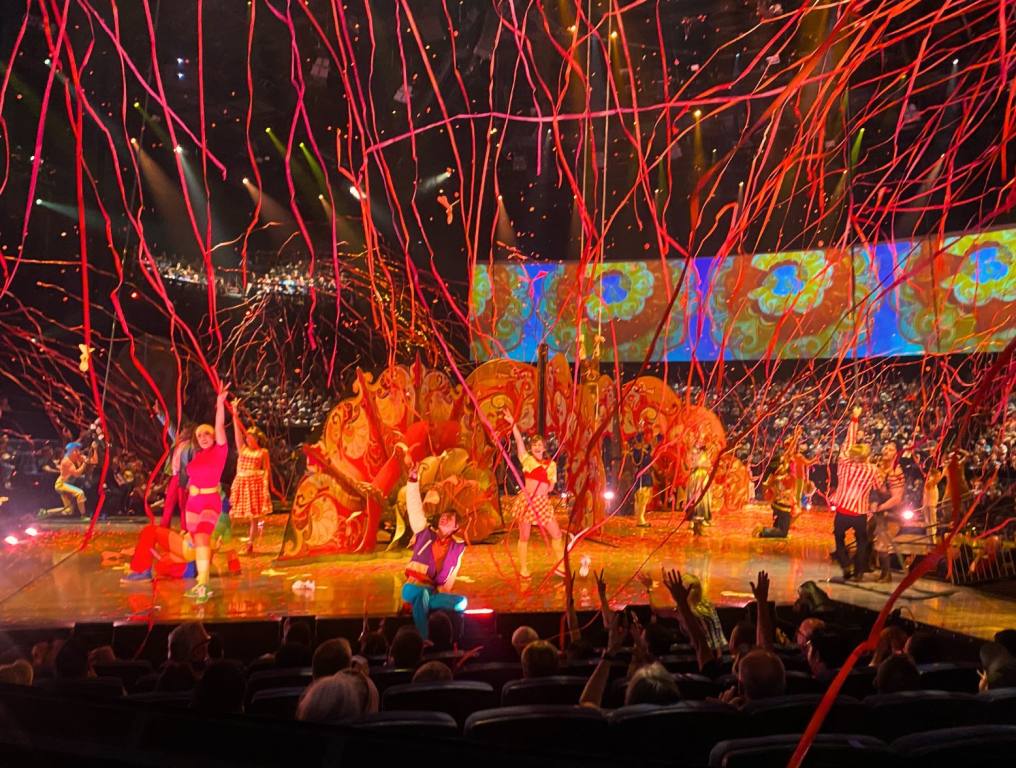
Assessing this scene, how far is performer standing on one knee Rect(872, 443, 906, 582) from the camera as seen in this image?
819cm

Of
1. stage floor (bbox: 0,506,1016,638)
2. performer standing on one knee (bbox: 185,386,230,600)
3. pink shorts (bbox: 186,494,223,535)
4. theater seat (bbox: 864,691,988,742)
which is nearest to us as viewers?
theater seat (bbox: 864,691,988,742)

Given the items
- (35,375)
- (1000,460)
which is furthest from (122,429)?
(1000,460)

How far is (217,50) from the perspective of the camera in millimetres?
11875

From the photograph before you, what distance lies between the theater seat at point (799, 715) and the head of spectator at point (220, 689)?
1409mm

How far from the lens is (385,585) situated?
24.8 ft

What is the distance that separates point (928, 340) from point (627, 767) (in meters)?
14.7

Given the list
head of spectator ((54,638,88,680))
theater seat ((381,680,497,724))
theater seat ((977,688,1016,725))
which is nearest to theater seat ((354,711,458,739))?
theater seat ((381,680,497,724))

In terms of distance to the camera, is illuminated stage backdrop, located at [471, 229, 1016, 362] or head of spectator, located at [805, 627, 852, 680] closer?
head of spectator, located at [805, 627, 852, 680]

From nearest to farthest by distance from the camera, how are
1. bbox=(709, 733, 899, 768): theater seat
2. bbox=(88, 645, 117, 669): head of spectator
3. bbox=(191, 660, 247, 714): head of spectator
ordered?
bbox=(709, 733, 899, 768): theater seat → bbox=(191, 660, 247, 714): head of spectator → bbox=(88, 645, 117, 669): head of spectator

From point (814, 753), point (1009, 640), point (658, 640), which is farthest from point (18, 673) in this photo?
point (1009, 640)

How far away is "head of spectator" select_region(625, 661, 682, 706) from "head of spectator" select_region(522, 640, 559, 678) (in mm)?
520

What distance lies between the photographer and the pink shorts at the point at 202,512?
6691 mm

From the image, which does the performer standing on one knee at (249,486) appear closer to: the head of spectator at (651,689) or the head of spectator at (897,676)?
the head of spectator at (651,689)

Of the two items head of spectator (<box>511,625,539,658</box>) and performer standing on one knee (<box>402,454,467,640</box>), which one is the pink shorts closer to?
performer standing on one knee (<box>402,454,467,640</box>)
